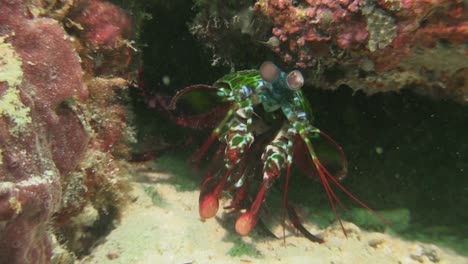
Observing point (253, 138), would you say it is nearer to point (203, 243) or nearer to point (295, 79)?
point (295, 79)

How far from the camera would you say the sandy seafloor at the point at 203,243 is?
10.1ft

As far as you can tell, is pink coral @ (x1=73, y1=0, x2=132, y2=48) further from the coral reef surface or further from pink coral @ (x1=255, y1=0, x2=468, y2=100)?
pink coral @ (x1=255, y1=0, x2=468, y2=100)

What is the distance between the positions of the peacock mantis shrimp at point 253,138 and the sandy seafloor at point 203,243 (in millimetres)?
219

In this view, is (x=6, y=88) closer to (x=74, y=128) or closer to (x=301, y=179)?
(x=74, y=128)

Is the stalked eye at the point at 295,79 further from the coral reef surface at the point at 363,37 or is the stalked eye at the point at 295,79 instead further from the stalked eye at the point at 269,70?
the coral reef surface at the point at 363,37

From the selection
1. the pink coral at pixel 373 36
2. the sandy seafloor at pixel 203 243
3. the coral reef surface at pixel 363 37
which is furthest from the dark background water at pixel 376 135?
the pink coral at pixel 373 36

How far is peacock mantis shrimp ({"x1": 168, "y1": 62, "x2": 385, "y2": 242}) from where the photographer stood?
3264 mm

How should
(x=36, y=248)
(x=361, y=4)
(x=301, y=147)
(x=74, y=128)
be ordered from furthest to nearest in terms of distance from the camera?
(x=301, y=147) < (x=361, y=4) < (x=74, y=128) < (x=36, y=248)

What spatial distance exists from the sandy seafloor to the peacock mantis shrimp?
22 centimetres

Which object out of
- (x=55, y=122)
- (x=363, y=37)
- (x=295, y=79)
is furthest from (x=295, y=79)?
(x=55, y=122)

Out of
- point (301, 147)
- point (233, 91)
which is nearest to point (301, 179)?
point (301, 147)

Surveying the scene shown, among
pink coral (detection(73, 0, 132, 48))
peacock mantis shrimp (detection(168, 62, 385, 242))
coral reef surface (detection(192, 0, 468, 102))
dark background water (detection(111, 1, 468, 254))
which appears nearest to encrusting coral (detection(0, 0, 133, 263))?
pink coral (detection(73, 0, 132, 48))

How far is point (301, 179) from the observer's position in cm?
464

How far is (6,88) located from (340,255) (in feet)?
9.88
